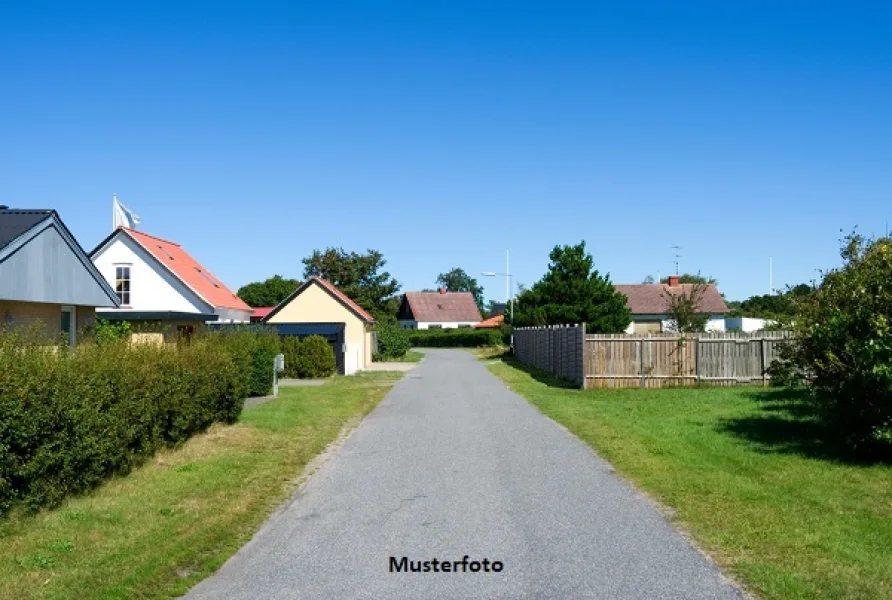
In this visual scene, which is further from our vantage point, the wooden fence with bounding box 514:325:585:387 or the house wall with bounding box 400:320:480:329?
the house wall with bounding box 400:320:480:329

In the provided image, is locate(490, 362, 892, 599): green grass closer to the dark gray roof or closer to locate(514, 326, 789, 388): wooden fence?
locate(514, 326, 789, 388): wooden fence

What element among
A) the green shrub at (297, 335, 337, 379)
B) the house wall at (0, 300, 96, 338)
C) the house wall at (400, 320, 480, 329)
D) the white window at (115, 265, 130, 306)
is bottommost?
the green shrub at (297, 335, 337, 379)

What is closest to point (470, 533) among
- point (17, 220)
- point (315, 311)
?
point (17, 220)

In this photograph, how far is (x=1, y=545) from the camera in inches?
295

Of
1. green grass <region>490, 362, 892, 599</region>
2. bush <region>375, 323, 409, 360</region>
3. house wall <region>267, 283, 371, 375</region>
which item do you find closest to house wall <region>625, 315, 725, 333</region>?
bush <region>375, 323, 409, 360</region>

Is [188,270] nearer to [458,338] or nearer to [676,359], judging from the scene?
[676,359]

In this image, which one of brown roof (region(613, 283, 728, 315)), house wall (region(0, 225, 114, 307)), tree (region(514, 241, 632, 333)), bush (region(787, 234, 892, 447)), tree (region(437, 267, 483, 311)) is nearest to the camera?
bush (region(787, 234, 892, 447))

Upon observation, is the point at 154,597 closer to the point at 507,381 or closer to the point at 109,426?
the point at 109,426

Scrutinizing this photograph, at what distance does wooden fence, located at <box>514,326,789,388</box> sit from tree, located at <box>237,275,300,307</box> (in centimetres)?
6859

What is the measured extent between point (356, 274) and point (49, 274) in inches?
2625

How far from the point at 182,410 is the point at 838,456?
9943mm

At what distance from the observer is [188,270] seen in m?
37.9

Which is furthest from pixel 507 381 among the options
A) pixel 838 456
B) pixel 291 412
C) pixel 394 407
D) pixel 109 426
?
pixel 109 426

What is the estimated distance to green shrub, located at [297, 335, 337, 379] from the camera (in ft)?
120
